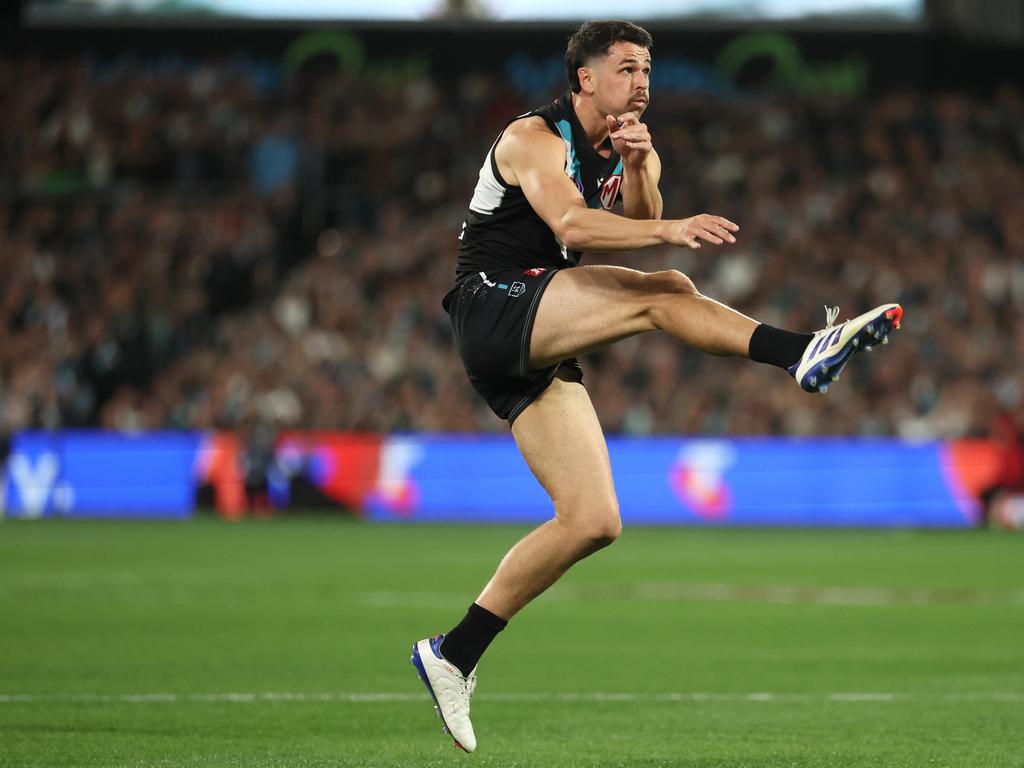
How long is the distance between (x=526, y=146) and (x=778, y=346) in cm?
131

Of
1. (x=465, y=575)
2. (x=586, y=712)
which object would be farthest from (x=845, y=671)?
(x=465, y=575)

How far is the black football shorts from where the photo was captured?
6.54 m

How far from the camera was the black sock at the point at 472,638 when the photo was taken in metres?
6.75

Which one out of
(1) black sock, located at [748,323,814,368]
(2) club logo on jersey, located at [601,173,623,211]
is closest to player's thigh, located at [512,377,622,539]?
(1) black sock, located at [748,323,814,368]

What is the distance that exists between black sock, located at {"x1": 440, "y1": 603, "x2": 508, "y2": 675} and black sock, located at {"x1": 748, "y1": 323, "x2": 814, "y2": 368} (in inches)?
62.6

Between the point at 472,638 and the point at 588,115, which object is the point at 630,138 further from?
the point at 472,638

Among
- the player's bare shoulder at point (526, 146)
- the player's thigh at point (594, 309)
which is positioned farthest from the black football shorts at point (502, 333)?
the player's bare shoulder at point (526, 146)

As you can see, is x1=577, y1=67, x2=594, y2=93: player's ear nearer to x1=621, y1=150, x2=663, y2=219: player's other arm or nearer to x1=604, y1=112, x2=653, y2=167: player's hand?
x1=604, y1=112, x2=653, y2=167: player's hand

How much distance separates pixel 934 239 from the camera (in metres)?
25.8

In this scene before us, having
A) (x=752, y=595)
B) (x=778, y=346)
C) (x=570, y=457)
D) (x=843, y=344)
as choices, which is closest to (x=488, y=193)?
(x=570, y=457)

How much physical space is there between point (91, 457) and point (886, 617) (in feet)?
46.4

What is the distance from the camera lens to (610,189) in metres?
7.07

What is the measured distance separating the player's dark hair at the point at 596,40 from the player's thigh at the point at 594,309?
910 millimetres

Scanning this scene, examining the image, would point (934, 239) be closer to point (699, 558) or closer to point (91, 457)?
point (699, 558)
